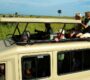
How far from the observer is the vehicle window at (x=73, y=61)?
10.8 m

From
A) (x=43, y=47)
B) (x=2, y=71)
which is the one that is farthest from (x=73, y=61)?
(x=2, y=71)

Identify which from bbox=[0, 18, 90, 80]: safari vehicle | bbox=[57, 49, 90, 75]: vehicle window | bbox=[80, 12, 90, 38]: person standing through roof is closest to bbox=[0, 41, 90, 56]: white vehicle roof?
bbox=[0, 18, 90, 80]: safari vehicle

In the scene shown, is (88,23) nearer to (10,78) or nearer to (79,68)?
(79,68)

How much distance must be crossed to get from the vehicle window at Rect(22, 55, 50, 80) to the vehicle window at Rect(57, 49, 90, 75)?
539 millimetres

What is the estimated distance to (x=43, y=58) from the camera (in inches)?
405

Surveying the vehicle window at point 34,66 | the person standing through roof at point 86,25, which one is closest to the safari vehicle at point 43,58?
the vehicle window at point 34,66

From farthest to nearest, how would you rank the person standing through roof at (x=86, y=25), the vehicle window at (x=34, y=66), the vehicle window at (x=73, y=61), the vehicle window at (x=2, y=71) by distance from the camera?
1. the person standing through roof at (x=86, y=25)
2. the vehicle window at (x=73, y=61)
3. the vehicle window at (x=34, y=66)
4. the vehicle window at (x=2, y=71)

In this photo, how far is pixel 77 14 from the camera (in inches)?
527

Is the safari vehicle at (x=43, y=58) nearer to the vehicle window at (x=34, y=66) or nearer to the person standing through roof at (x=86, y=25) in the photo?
the vehicle window at (x=34, y=66)

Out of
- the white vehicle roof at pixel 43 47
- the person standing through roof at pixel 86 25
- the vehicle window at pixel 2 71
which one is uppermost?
the person standing through roof at pixel 86 25

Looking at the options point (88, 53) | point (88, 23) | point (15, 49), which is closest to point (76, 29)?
point (88, 23)

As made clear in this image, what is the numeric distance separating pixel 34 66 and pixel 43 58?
38cm

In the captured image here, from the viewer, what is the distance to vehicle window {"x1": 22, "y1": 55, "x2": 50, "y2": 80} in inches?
394

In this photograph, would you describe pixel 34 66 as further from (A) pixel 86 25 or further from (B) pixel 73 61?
(A) pixel 86 25
